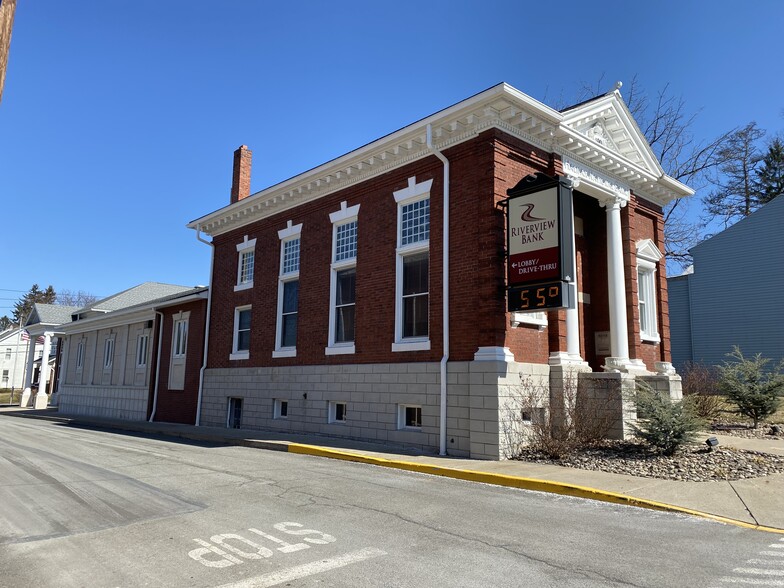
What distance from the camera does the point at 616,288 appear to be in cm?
1477

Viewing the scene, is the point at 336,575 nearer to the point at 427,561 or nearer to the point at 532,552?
the point at 427,561

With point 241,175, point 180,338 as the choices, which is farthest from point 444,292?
point 180,338

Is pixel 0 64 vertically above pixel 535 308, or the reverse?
pixel 0 64

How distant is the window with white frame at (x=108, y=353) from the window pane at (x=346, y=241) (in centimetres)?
1842

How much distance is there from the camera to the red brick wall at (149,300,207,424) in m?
21.8

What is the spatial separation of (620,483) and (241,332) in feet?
47.6

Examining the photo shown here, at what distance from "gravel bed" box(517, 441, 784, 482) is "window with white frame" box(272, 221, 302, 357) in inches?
345

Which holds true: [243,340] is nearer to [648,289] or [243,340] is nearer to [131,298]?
[648,289]

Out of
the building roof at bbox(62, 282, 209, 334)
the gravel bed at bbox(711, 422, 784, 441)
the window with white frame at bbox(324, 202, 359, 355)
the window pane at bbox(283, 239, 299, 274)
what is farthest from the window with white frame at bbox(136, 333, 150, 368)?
the gravel bed at bbox(711, 422, 784, 441)

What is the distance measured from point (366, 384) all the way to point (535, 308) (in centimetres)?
501

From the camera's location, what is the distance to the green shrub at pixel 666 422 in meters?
10.3

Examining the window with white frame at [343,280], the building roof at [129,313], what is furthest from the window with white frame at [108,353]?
the window with white frame at [343,280]

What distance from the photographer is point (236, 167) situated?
23219 mm

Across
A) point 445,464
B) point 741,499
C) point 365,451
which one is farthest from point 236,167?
point 741,499
